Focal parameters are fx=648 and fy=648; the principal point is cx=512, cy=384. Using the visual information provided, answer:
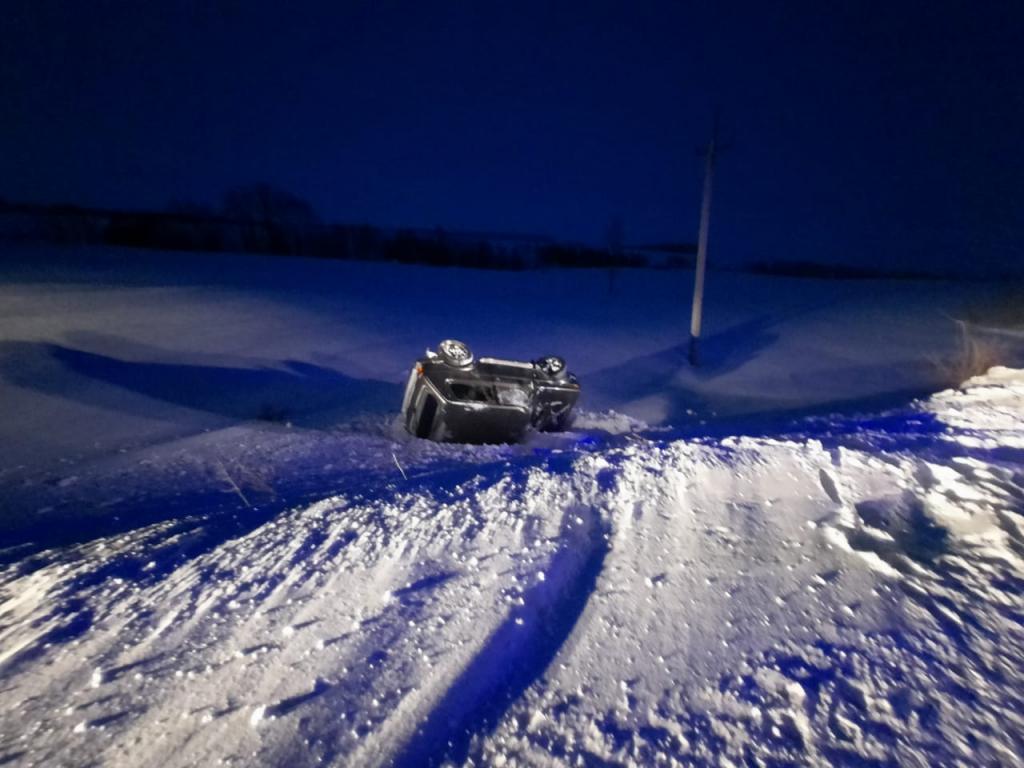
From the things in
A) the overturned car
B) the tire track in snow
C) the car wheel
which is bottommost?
the overturned car

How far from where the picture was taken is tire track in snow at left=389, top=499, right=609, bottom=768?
2709 millimetres

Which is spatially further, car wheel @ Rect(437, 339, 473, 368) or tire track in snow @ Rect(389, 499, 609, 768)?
car wheel @ Rect(437, 339, 473, 368)

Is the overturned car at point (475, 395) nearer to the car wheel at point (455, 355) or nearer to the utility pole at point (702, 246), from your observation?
the car wheel at point (455, 355)

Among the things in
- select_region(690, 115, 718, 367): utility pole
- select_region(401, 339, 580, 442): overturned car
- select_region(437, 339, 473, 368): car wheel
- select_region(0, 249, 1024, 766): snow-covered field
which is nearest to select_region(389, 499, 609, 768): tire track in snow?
select_region(0, 249, 1024, 766): snow-covered field

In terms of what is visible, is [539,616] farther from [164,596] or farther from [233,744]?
[164,596]

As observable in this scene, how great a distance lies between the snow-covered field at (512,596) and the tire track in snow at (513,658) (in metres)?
0.01

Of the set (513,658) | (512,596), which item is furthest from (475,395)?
(513,658)

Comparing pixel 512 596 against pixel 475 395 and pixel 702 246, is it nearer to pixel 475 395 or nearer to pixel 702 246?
pixel 475 395

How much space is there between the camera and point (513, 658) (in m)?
3.21

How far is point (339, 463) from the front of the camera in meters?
7.47

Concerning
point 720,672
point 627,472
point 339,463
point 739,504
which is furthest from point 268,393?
point 720,672

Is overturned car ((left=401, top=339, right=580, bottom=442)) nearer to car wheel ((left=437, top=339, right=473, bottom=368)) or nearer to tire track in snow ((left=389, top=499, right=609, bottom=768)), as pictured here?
car wheel ((left=437, top=339, right=473, bottom=368))

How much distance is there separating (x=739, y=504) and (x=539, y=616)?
2.01 m

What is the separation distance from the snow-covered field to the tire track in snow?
0.05ft
